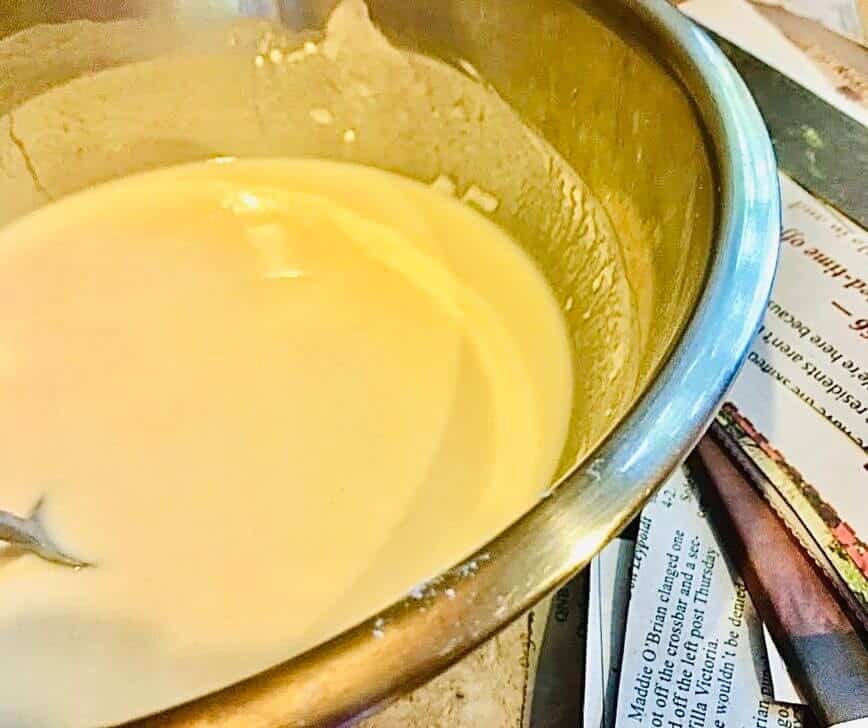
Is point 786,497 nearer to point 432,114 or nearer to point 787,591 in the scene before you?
point 787,591

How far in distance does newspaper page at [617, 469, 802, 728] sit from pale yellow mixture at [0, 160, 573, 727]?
0.09 metres

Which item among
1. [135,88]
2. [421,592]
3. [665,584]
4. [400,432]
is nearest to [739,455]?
[665,584]

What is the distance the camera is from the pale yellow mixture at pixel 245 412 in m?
0.54

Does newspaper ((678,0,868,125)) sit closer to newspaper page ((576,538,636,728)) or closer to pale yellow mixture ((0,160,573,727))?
pale yellow mixture ((0,160,573,727))

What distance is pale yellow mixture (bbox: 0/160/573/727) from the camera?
0.54m

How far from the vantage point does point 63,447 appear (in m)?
0.64

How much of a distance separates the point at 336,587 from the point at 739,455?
23cm

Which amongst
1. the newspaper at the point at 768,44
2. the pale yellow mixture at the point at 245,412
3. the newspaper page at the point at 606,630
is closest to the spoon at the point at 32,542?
the pale yellow mixture at the point at 245,412

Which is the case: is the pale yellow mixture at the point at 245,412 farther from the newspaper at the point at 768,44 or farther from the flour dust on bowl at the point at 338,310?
the newspaper at the point at 768,44

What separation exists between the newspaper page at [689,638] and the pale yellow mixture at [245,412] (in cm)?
9

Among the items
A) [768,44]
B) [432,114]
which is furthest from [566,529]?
[768,44]

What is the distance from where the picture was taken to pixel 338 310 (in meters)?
0.71

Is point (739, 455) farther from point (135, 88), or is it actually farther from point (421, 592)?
point (135, 88)

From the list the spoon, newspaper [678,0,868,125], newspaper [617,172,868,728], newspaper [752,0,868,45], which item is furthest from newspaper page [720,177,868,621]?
the spoon
